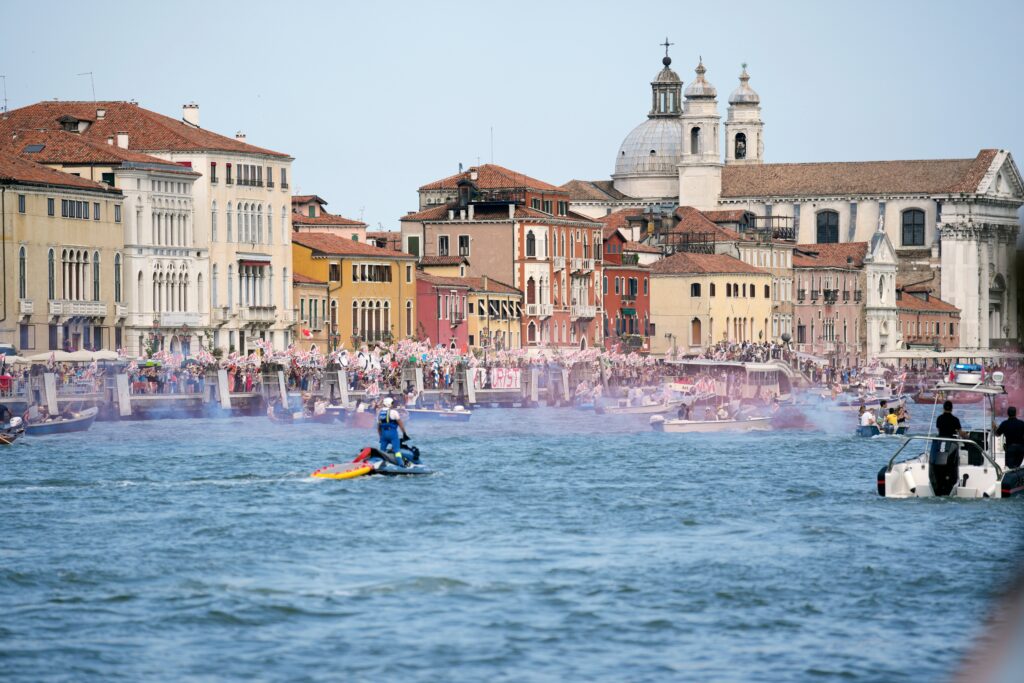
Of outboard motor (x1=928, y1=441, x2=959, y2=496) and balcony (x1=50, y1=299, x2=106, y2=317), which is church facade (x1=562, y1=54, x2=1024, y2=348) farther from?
outboard motor (x1=928, y1=441, x2=959, y2=496)

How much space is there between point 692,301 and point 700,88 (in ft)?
103

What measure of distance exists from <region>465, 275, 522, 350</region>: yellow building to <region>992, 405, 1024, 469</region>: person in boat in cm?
6693

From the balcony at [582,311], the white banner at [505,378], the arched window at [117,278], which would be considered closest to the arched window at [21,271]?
the arched window at [117,278]

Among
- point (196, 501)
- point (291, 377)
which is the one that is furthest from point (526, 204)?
point (196, 501)

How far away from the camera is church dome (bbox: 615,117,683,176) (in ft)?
519

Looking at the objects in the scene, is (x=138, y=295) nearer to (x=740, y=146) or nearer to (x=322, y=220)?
(x=322, y=220)

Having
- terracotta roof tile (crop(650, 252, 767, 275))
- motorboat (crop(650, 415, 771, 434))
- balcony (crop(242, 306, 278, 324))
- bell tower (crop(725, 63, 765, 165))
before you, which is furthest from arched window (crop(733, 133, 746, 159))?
motorboat (crop(650, 415, 771, 434))

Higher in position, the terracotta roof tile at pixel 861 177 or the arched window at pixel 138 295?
the terracotta roof tile at pixel 861 177

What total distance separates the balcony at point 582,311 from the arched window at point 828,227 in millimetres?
46118

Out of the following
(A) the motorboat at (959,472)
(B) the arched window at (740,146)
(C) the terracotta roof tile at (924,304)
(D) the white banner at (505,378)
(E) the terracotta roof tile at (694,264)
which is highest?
(B) the arched window at (740,146)

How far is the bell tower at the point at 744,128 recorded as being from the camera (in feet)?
550

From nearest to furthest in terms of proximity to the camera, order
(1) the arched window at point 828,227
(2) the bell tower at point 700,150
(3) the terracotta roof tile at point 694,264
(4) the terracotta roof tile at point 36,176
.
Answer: (4) the terracotta roof tile at point 36,176, (3) the terracotta roof tile at point 694,264, (2) the bell tower at point 700,150, (1) the arched window at point 828,227

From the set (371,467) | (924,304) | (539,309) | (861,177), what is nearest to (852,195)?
(861,177)

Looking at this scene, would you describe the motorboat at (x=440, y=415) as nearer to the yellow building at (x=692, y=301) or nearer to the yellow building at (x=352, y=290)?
the yellow building at (x=352, y=290)
